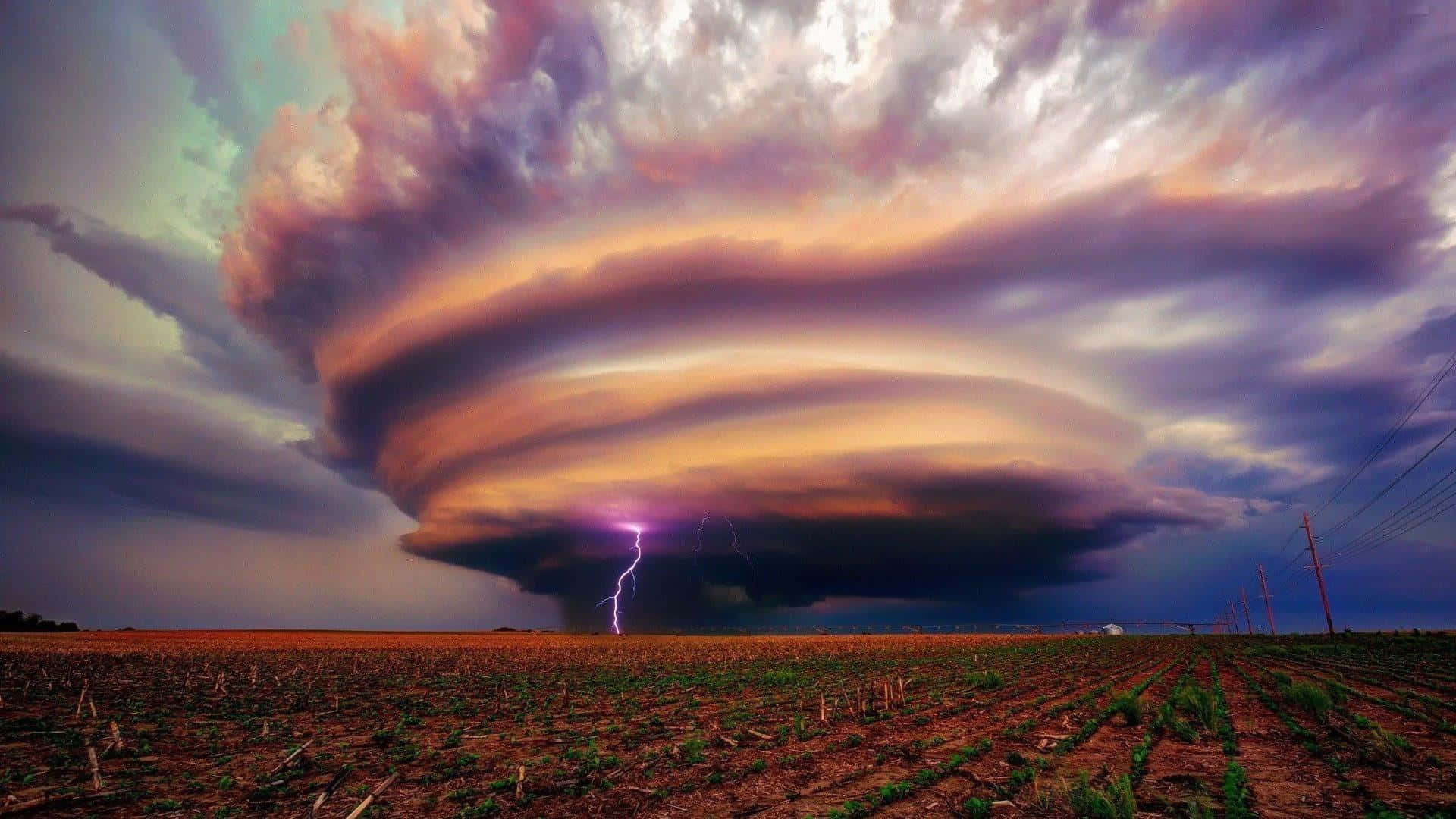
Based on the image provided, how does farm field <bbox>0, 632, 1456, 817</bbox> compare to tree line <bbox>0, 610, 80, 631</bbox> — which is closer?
farm field <bbox>0, 632, 1456, 817</bbox>

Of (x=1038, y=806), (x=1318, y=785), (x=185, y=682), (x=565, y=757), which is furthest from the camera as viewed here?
(x=185, y=682)

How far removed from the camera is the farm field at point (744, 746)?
1377 centimetres

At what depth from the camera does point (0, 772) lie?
17422 mm

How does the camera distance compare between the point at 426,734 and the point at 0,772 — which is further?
the point at 426,734

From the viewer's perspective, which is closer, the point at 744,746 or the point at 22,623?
the point at 744,746

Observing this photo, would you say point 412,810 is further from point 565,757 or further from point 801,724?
point 801,724

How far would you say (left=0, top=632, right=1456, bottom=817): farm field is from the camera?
1377 cm

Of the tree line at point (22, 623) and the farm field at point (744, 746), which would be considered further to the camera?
the tree line at point (22, 623)

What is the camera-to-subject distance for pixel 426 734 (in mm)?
23812

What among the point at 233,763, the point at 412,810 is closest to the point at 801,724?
the point at 412,810

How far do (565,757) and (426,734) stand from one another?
7.82m

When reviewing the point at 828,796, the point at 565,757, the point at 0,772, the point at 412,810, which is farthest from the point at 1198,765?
the point at 0,772

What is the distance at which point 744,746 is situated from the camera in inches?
789

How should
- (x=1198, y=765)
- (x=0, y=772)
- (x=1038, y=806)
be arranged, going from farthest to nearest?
(x=0, y=772)
(x=1198, y=765)
(x=1038, y=806)
